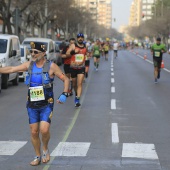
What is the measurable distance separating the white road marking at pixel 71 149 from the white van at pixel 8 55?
9.48 m

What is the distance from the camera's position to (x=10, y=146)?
8242 mm

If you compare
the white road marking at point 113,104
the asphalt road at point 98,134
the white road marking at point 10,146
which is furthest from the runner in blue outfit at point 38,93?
the white road marking at point 113,104

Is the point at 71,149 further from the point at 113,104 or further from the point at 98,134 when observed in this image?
the point at 113,104

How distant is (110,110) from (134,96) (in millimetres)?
3475

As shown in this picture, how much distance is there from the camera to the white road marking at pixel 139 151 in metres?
7.45

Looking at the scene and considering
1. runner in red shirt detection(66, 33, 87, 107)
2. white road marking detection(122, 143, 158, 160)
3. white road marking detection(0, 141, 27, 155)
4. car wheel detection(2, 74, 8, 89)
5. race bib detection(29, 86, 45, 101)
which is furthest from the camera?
car wheel detection(2, 74, 8, 89)

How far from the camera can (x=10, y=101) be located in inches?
587

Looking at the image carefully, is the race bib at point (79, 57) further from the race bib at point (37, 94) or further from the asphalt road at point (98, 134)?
the race bib at point (37, 94)

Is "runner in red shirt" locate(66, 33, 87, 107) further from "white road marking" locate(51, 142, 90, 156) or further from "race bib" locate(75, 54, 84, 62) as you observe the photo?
"white road marking" locate(51, 142, 90, 156)

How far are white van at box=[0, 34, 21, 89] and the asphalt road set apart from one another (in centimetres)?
168

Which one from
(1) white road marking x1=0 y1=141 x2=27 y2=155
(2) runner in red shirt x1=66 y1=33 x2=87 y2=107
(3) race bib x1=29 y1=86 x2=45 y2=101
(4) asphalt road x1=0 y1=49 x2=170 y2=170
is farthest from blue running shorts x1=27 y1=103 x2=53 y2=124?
(2) runner in red shirt x1=66 y1=33 x2=87 y2=107

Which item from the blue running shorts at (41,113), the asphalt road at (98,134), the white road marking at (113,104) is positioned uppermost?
the blue running shorts at (41,113)

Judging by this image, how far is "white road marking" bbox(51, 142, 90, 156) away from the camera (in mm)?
7634

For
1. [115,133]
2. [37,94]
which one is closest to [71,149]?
[37,94]
